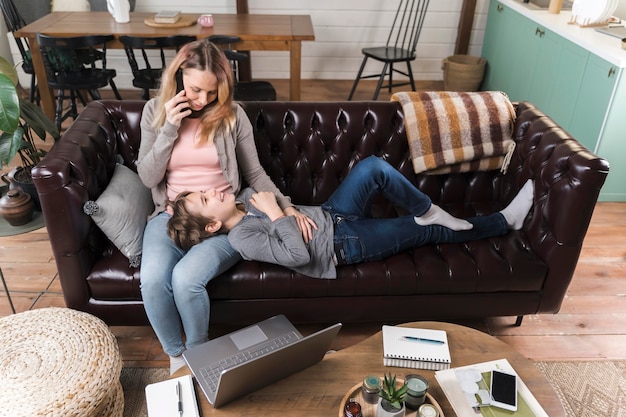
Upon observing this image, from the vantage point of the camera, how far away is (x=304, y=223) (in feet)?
6.70

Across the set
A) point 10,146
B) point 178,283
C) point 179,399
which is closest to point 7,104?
point 10,146

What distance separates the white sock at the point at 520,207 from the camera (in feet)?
7.02

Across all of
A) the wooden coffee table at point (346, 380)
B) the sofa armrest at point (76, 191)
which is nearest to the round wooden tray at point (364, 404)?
the wooden coffee table at point (346, 380)

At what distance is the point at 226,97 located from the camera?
2025 mm

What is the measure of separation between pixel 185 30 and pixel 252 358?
9.31 ft

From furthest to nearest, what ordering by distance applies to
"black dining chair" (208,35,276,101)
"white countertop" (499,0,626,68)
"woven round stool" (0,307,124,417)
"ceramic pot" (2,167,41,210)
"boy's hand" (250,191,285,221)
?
"black dining chair" (208,35,276,101) → "white countertop" (499,0,626,68) → "ceramic pot" (2,167,41,210) → "boy's hand" (250,191,285,221) → "woven round stool" (0,307,124,417)

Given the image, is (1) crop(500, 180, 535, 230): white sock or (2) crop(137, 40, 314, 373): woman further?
(1) crop(500, 180, 535, 230): white sock

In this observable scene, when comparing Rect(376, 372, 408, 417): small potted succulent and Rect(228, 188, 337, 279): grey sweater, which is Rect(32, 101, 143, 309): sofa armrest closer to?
Rect(228, 188, 337, 279): grey sweater

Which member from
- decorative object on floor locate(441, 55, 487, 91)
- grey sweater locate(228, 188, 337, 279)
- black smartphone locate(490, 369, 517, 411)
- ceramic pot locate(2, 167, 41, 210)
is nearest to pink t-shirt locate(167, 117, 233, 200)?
grey sweater locate(228, 188, 337, 279)

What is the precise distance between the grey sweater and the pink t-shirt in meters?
0.23

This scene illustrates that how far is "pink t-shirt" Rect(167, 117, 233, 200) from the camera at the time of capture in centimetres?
207

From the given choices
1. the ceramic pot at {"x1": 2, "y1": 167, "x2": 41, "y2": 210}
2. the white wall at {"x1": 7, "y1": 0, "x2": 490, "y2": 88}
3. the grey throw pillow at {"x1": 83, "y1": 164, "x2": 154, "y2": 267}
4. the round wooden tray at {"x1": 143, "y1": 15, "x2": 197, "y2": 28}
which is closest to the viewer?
the grey throw pillow at {"x1": 83, "y1": 164, "x2": 154, "y2": 267}

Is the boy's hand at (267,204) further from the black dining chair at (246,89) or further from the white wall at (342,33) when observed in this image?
the white wall at (342,33)

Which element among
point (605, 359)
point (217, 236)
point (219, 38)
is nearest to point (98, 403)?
point (217, 236)
